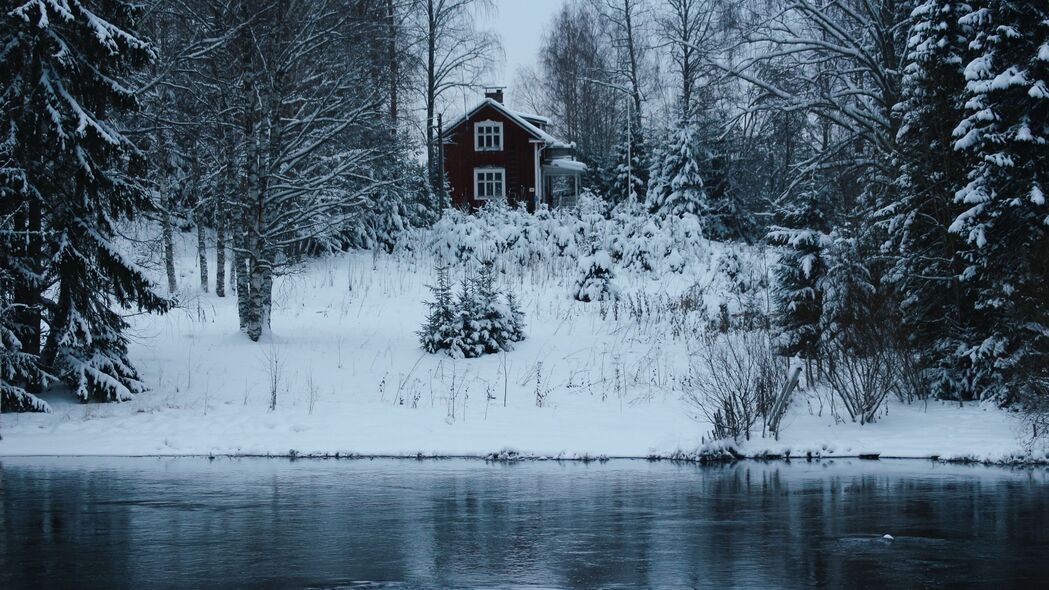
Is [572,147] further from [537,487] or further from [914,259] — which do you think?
[537,487]

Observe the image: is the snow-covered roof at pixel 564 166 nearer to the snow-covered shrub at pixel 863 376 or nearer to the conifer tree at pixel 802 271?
the conifer tree at pixel 802 271

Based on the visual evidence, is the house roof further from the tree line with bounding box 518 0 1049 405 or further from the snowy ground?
the tree line with bounding box 518 0 1049 405

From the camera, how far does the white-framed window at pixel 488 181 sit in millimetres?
59344

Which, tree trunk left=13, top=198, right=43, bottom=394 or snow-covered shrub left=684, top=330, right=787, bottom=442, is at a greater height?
tree trunk left=13, top=198, right=43, bottom=394

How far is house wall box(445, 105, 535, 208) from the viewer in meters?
59.0

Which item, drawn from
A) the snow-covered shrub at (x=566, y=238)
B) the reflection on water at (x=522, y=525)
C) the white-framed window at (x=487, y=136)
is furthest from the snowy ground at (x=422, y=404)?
the white-framed window at (x=487, y=136)

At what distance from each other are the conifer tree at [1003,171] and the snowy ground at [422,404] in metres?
1.20

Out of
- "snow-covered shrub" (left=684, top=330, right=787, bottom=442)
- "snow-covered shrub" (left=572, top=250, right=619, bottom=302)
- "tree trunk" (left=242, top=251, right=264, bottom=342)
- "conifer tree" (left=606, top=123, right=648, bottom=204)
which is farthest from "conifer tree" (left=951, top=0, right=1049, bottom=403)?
"conifer tree" (left=606, top=123, right=648, bottom=204)

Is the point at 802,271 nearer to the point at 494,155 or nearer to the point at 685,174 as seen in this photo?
the point at 685,174

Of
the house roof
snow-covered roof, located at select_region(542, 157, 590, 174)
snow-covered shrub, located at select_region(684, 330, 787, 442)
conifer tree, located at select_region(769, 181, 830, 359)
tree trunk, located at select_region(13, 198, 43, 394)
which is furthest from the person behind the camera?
snow-covered roof, located at select_region(542, 157, 590, 174)

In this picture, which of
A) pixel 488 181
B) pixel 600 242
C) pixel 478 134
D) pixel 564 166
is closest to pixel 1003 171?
pixel 600 242

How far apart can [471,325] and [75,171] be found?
870 centimetres

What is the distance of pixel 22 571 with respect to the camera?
894cm

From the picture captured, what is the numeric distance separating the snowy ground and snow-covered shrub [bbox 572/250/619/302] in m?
0.58
